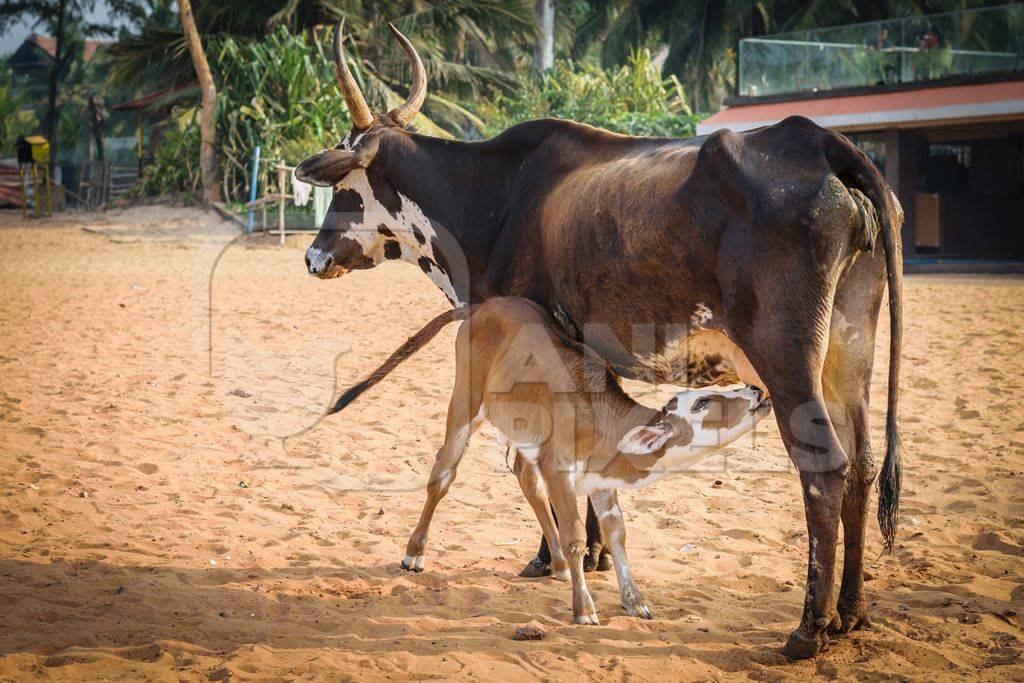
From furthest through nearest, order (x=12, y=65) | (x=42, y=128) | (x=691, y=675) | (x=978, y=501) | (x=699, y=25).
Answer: (x=12, y=65)
(x=42, y=128)
(x=699, y=25)
(x=978, y=501)
(x=691, y=675)

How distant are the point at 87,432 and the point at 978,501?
6751mm

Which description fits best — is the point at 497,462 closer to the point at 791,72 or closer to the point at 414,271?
the point at 414,271

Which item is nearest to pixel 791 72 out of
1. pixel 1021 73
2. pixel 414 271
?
pixel 1021 73

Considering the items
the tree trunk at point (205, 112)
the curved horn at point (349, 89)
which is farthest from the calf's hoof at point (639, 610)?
the tree trunk at point (205, 112)

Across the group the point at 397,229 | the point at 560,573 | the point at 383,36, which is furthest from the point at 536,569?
the point at 383,36

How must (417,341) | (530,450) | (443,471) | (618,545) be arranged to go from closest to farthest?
(618,545)
(530,450)
(443,471)
(417,341)

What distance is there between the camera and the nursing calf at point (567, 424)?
5.23 meters

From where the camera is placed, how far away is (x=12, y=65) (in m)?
72.0

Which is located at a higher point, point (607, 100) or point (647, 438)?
point (607, 100)

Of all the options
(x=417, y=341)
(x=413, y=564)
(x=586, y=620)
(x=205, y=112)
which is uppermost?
(x=205, y=112)

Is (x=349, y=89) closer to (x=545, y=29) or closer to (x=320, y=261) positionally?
(x=320, y=261)

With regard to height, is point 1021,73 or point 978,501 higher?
point 1021,73

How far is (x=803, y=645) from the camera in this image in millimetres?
4863

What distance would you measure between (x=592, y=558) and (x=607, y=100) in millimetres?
29115
